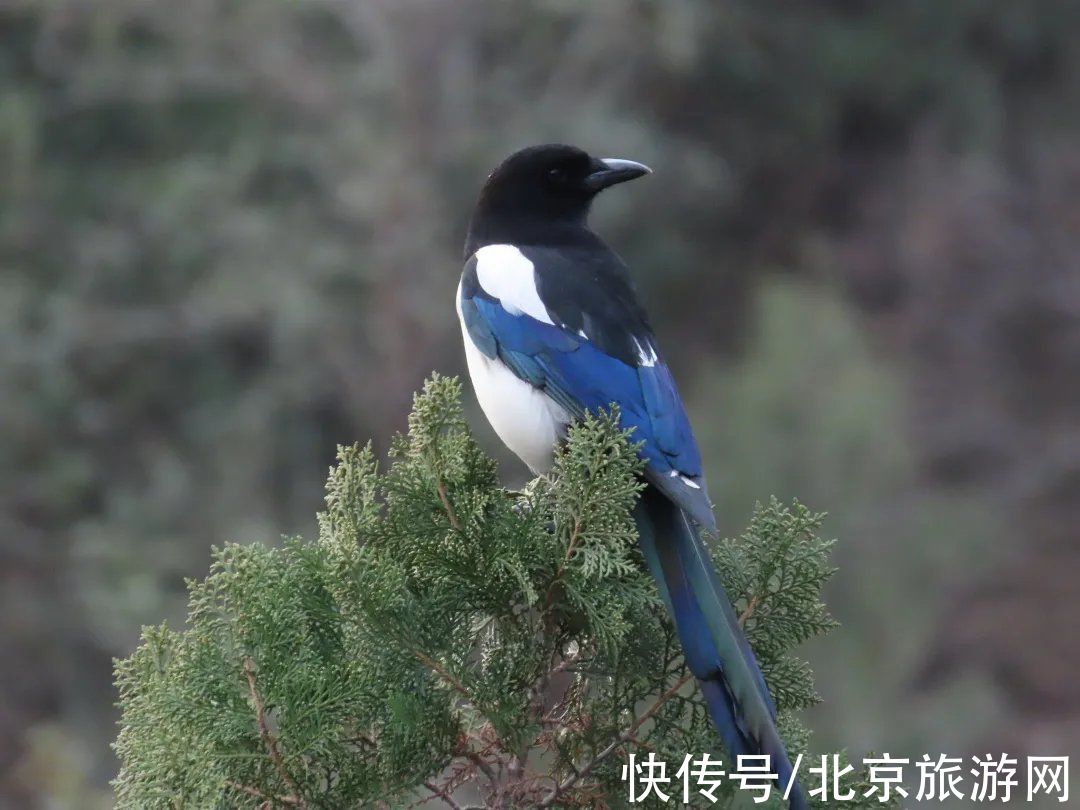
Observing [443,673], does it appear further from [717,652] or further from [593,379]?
[593,379]

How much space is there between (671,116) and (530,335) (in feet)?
22.4

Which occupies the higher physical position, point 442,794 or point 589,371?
→ point 589,371

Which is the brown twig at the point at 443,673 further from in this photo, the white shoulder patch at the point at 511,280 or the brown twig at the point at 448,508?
the white shoulder patch at the point at 511,280

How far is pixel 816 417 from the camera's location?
6320 millimetres

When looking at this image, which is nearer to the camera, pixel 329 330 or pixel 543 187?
pixel 543 187

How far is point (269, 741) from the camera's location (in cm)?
136

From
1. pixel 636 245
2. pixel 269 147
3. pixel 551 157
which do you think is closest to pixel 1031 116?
pixel 636 245

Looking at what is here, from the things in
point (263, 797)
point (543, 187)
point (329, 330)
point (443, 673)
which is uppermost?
point (329, 330)

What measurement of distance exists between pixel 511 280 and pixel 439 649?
746 millimetres

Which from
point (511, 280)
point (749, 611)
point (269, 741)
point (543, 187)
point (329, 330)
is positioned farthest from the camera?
point (329, 330)

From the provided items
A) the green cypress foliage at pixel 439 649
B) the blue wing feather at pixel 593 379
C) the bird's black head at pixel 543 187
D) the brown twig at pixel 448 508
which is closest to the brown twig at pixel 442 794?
the green cypress foliage at pixel 439 649

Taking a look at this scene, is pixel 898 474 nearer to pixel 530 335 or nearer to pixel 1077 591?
pixel 1077 591

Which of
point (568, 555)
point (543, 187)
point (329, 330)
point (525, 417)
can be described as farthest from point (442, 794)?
point (329, 330)

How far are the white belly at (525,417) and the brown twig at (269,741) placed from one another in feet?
1.99
